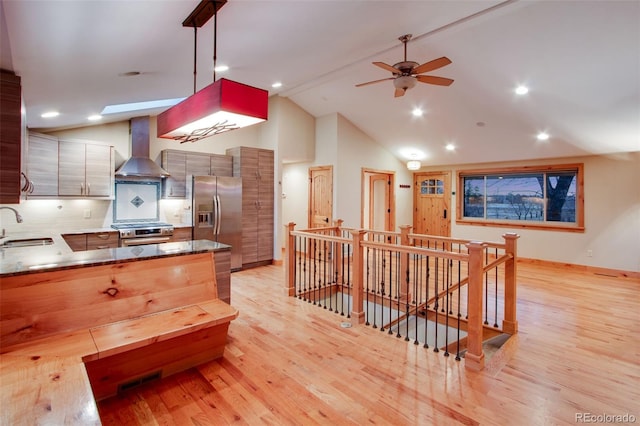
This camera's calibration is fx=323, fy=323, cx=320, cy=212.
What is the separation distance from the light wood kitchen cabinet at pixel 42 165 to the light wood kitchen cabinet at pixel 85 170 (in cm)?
7

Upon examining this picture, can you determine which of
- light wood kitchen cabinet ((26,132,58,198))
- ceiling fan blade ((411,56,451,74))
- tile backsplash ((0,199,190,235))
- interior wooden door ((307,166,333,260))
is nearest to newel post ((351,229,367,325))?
ceiling fan blade ((411,56,451,74))

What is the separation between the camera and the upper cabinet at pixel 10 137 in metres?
2.12

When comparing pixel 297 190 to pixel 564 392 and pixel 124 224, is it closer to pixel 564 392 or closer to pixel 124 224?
pixel 124 224

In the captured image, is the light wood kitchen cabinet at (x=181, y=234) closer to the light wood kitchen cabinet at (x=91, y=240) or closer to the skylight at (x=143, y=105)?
the light wood kitchen cabinet at (x=91, y=240)

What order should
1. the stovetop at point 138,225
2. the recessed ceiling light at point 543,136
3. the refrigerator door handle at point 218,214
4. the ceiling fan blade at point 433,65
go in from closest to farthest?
1. the ceiling fan blade at point 433,65
2. the stovetop at point 138,225
3. the refrigerator door handle at point 218,214
4. the recessed ceiling light at point 543,136

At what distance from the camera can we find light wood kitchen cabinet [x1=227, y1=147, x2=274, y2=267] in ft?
20.1

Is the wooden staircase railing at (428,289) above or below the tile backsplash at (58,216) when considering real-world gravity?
below

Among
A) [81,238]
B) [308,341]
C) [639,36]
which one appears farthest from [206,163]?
[639,36]

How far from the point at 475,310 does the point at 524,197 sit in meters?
5.63

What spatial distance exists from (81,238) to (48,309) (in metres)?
2.81

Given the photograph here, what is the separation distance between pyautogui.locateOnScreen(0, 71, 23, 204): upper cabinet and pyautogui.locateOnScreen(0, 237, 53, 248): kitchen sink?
5.33 ft

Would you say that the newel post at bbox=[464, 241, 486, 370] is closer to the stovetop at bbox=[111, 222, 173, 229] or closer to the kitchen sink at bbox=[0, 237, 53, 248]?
the kitchen sink at bbox=[0, 237, 53, 248]

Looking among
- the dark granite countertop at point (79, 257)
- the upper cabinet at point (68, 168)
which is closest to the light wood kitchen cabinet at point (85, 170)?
the upper cabinet at point (68, 168)
